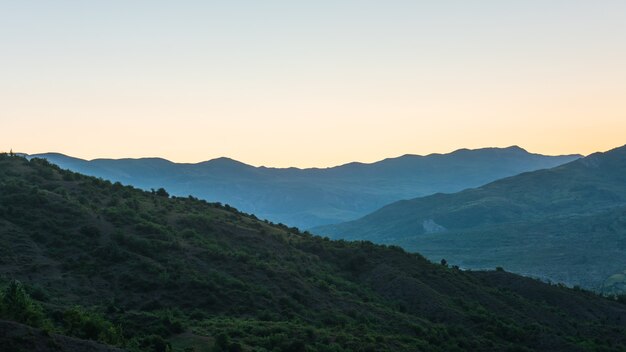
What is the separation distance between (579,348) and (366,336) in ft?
81.9

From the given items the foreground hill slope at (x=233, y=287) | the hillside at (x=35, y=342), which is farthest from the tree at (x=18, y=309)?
the hillside at (x=35, y=342)

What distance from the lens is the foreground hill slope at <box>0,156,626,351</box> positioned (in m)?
52.3

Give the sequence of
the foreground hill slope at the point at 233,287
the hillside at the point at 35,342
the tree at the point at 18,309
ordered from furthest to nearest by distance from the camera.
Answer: the foreground hill slope at the point at 233,287
the tree at the point at 18,309
the hillside at the point at 35,342

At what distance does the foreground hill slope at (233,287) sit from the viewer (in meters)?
52.3

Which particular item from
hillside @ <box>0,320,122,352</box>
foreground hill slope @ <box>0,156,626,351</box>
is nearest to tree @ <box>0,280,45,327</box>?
foreground hill slope @ <box>0,156,626,351</box>

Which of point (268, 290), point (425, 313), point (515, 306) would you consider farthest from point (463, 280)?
point (268, 290)

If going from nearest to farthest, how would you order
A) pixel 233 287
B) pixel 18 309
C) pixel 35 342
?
pixel 35 342, pixel 18 309, pixel 233 287

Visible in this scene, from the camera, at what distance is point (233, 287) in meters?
66.5

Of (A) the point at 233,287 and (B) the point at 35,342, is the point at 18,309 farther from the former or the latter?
(A) the point at 233,287

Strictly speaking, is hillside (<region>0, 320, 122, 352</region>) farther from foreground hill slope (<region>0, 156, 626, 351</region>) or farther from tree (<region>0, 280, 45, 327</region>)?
foreground hill slope (<region>0, 156, 626, 351</region>)

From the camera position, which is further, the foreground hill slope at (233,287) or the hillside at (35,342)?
the foreground hill slope at (233,287)

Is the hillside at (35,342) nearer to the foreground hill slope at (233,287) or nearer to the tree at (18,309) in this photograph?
the tree at (18,309)

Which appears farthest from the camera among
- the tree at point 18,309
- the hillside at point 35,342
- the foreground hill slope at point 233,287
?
the foreground hill slope at point 233,287

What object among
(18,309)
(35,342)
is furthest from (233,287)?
(35,342)
